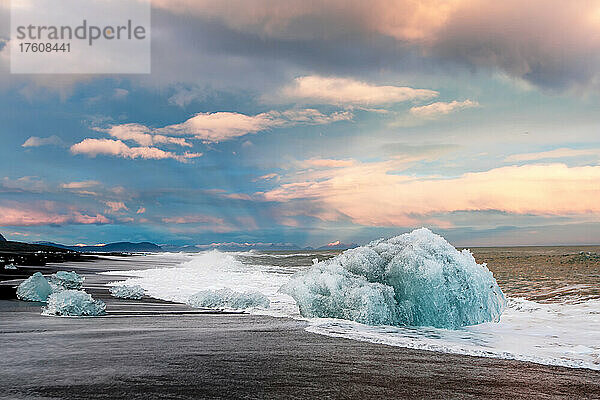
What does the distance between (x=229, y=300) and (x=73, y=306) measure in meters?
4.09

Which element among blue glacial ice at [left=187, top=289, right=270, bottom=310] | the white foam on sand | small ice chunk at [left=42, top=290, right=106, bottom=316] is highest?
small ice chunk at [left=42, top=290, right=106, bottom=316]

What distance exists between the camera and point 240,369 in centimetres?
589

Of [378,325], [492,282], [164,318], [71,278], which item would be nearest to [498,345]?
[378,325]

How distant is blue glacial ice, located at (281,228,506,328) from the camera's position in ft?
34.0

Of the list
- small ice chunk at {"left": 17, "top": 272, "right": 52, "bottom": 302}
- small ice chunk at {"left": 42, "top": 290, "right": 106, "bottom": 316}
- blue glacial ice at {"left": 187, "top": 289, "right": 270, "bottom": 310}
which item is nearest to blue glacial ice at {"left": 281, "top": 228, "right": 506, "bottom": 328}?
blue glacial ice at {"left": 187, "top": 289, "right": 270, "bottom": 310}

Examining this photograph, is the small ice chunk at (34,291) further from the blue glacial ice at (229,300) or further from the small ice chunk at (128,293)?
the blue glacial ice at (229,300)

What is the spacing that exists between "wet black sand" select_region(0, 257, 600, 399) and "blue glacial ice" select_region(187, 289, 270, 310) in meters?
3.61

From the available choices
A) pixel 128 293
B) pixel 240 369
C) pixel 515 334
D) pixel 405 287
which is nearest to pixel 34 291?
pixel 128 293

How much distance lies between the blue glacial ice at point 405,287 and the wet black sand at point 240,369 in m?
2.07

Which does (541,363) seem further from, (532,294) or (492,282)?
(532,294)

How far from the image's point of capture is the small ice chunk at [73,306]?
10734 mm

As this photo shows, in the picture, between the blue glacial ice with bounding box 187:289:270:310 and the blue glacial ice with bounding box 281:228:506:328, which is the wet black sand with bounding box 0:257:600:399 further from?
the blue glacial ice with bounding box 187:289:270:310

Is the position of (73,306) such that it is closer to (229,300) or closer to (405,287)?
(229,300)

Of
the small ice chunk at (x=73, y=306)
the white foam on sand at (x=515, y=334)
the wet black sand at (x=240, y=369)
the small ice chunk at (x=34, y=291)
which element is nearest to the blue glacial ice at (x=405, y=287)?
the white foam on sand at (x=515, y=334)
